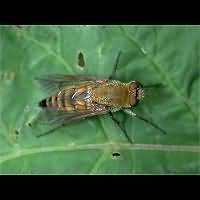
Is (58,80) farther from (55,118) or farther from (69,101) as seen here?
(55,118)

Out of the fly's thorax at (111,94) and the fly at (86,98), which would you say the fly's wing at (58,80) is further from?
the fly's thorax at (111,94)

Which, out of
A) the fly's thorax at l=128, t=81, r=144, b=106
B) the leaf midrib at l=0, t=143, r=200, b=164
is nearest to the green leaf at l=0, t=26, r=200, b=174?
the leaf midrib at l=0, t=143, r=200, b=164

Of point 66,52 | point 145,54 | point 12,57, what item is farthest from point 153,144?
point 12,57

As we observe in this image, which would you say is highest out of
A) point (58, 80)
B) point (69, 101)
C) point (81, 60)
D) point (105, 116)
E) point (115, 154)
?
point (81, 60)

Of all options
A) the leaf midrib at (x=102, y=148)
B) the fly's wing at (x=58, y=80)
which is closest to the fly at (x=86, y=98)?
the fly's wing at (x=58, y=80)

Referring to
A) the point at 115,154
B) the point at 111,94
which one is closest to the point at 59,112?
the point at 111,94

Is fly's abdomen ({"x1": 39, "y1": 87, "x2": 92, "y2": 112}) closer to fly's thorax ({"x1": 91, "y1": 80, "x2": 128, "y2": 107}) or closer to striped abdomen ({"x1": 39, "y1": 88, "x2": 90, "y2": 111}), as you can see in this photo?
striped abdomen ({"x1": 39, "y1": 88, "x2": 90, "y2": 111})

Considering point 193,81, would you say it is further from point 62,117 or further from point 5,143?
point 5,143
